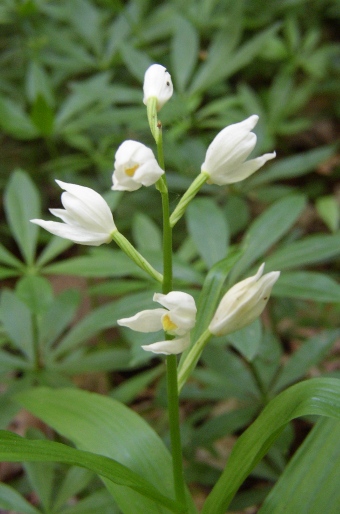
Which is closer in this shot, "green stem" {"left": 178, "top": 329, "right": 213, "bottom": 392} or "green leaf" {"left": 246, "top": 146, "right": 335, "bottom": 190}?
"green stem" {"left": 178, "top": 329, "right": 213, "bottom": 392}

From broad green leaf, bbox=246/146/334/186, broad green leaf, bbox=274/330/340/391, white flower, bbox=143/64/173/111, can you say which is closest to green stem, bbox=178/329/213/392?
white flower, bbox=143/64/173/111

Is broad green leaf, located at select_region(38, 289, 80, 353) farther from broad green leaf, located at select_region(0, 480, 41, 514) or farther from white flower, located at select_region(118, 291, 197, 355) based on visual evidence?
white flower, located at select_region(118, 291, 197, 355)

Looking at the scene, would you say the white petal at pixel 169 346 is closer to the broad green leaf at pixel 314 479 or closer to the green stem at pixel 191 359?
the green stem at pixel 191 359

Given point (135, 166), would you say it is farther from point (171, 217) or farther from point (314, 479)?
point (314, 479)

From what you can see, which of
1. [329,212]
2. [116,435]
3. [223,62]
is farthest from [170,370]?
[223,62]

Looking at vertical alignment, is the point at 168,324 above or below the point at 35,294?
below

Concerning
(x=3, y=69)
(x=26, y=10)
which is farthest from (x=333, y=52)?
(x=3, y=69)
